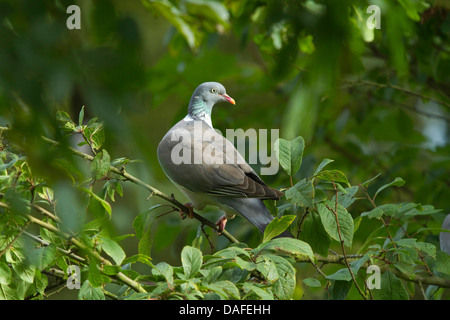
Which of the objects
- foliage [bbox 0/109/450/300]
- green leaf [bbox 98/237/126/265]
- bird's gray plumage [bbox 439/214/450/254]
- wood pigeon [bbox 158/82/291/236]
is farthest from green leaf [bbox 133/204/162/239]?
bird's gray plumage [bbox 439/214/450/254]

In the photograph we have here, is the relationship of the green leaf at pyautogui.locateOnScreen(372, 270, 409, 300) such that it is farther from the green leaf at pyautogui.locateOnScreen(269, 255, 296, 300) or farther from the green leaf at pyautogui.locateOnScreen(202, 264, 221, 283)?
the green leaf at pyautogui.locateOnScreen(202, 264, 221, 283)

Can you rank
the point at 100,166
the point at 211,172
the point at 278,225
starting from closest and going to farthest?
the point at 100,166
the point at 278,225
the point at 211,172

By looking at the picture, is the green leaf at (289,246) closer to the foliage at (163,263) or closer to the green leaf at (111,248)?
the foliage at (163,263)

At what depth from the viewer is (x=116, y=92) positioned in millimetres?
533

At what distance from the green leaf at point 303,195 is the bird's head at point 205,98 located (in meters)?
0.96

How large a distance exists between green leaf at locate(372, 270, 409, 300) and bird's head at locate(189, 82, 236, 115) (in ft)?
3.77

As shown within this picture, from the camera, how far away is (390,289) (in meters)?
1.32

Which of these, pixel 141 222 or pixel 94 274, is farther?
pixel 141 222

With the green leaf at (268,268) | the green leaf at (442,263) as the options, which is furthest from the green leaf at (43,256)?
the green leaf at (442,263)

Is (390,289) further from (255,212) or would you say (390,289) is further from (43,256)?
(43,256)

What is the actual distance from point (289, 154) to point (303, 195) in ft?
0.52

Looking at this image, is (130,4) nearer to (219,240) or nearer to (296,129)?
(296,129)

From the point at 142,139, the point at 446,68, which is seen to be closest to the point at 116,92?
the point at 142,139

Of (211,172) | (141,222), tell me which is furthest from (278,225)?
(211,172)
